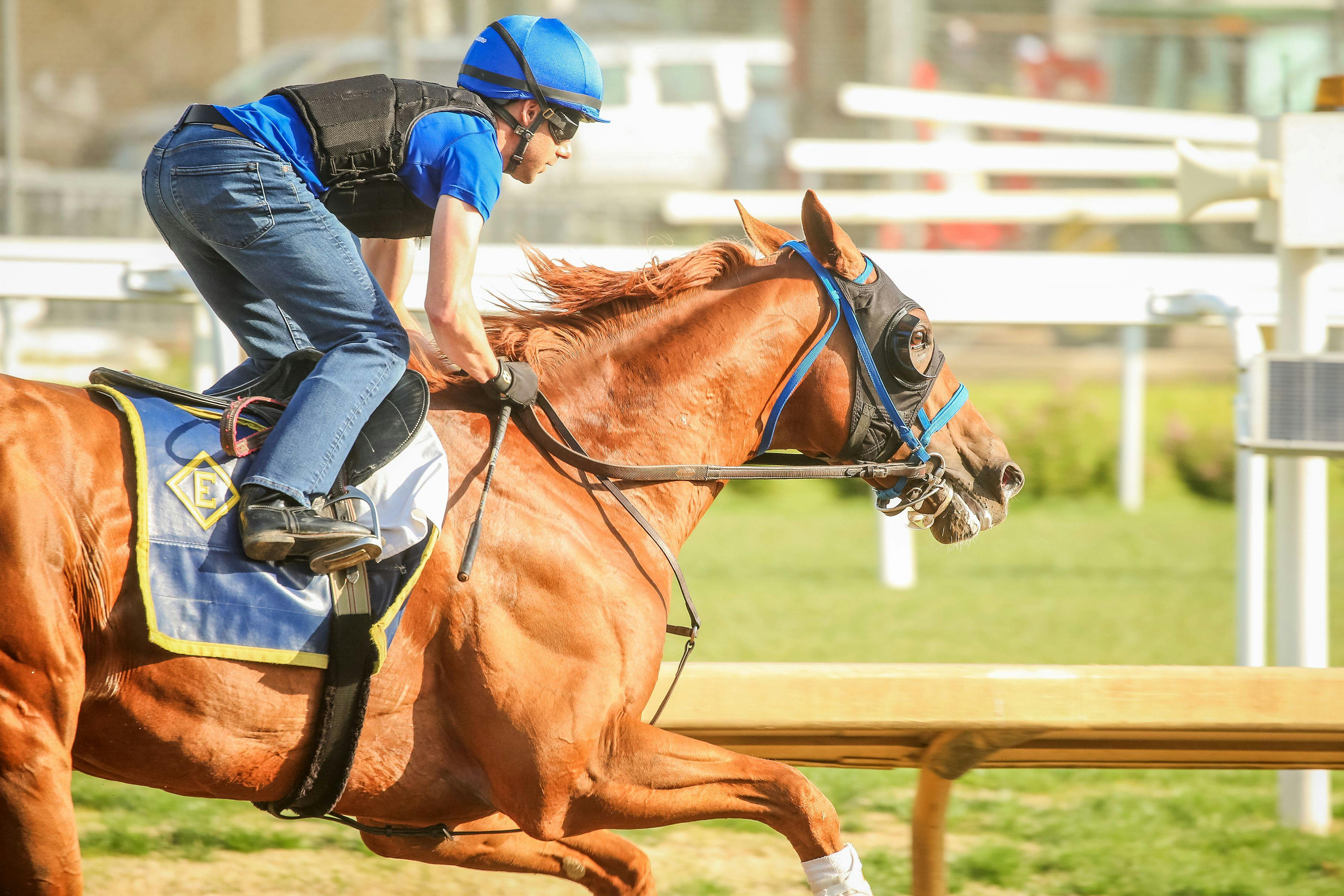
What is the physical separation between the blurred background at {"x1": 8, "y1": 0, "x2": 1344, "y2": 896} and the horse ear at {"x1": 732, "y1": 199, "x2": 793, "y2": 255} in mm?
324

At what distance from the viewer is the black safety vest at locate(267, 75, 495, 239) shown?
2.49m

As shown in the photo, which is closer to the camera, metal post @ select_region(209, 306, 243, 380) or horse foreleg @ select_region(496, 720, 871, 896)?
horse foreleg @ select_region(496, 720, 871, 896)

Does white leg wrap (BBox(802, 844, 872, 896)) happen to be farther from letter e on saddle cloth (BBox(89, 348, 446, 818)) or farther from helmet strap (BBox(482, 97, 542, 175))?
helmet strap (BBox(482, 97, 542, 175))

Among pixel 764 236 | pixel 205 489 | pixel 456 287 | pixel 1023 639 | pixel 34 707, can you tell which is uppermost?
pixel 764 236

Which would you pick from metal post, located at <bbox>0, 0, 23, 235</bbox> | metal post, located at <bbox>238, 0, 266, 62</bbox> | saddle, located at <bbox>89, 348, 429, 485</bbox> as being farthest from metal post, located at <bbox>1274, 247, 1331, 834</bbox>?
metal post, located at <bbox>238, 0, 266, 62</bbox>

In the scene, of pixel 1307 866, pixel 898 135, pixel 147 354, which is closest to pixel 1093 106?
pixel 898 135

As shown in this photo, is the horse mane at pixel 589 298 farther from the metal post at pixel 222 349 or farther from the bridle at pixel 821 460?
the metal post at pixel 222 349

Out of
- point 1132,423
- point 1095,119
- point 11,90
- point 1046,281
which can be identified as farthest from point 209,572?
point 1095,119

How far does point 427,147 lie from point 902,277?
2454 millimetres

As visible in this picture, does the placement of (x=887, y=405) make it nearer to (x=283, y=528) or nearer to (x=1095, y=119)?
(x=283, y=528)

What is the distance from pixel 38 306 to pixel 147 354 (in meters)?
1.07

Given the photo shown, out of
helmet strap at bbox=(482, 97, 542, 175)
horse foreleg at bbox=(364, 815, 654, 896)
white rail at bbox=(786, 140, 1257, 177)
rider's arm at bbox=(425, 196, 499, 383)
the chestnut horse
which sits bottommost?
horse foreleg at bbox=(364, 815, 654, 896)

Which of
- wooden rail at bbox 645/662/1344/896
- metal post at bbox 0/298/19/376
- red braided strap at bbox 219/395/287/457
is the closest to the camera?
red braided strap at bbox 219/395/287/457

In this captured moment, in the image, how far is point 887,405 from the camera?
2912 mm
